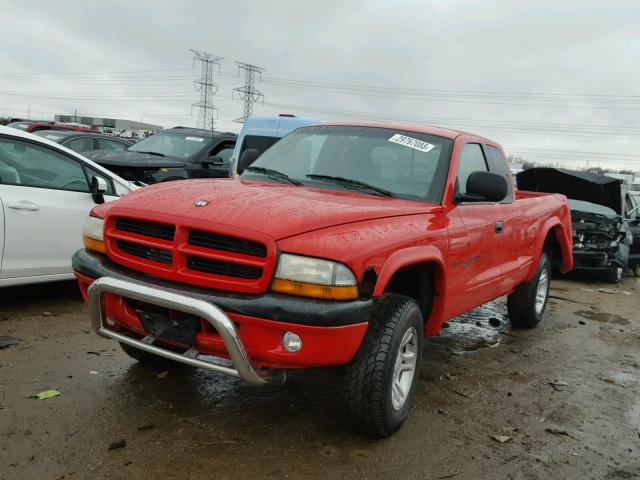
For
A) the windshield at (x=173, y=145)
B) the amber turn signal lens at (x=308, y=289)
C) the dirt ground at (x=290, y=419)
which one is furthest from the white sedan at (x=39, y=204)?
the windshield at (x=173, y=145)

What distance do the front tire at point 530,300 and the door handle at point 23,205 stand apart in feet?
15.0

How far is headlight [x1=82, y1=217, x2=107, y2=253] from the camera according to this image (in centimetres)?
344

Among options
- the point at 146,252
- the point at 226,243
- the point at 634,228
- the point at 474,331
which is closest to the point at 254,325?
the point at 226,243

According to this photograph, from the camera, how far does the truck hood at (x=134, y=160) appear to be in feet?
30.1

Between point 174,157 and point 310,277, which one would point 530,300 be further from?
point 174,157

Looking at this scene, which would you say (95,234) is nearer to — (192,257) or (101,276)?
(101,276)

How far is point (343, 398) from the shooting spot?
10.3 feet

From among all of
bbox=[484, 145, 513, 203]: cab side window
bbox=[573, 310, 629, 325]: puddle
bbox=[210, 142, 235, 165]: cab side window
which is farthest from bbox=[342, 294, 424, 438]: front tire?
bbox=[210, 142, 235, 165]: cab side window

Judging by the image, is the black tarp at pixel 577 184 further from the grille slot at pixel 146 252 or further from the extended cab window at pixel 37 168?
the grille slot at pixel 146 252

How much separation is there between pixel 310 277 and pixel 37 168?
3.60 meters

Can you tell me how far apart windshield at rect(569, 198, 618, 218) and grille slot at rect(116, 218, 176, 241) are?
29.9ft

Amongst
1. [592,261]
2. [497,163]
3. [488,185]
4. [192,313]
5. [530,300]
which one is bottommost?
[592,261]

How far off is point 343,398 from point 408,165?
5.63ft

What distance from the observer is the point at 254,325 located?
2.80 m
